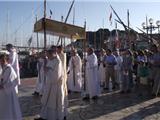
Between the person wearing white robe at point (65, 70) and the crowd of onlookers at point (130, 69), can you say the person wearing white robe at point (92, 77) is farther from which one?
the person wearing white robe at point (65, 70)

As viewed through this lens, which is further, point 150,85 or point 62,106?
point 150,85

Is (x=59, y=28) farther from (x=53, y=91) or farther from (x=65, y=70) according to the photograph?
(x=53, y=91)

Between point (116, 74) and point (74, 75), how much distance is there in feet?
10.1

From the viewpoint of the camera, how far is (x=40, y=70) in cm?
1647

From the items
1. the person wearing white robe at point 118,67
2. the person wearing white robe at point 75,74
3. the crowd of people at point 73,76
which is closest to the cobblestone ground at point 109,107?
the crowd of people at point 73,76

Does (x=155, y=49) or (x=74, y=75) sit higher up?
(x=155, y=49)

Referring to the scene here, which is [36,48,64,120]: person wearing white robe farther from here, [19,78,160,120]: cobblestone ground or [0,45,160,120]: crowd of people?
[19,78,160,120]: cobblestone ground

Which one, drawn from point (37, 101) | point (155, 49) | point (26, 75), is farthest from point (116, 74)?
point (26, 75)

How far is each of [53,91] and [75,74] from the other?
688 cm

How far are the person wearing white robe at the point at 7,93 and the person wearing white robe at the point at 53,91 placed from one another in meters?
1.54

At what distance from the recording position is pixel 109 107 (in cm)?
1339

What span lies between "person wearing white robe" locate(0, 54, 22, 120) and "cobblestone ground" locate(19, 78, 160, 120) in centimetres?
205

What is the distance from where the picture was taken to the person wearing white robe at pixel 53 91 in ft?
35.4

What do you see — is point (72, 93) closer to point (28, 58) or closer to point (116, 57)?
point (116, 57)
